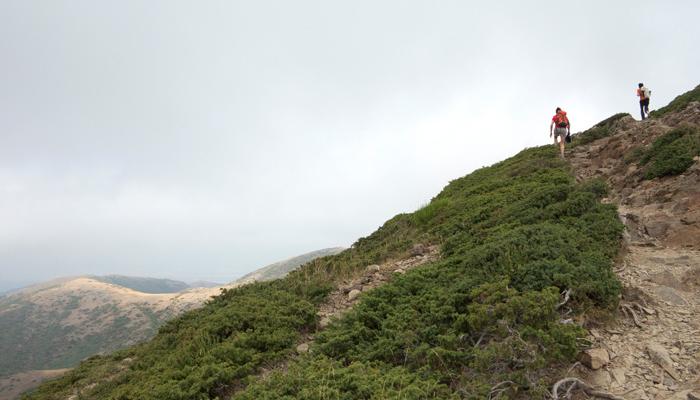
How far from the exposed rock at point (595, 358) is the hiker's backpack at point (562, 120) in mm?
13974

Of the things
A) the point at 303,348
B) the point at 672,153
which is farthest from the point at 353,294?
the point at 672,153

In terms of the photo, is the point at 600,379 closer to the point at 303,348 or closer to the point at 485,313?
the point at 485,313

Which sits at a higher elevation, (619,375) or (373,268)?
(373,268)

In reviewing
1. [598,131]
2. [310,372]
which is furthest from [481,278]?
[598,131]

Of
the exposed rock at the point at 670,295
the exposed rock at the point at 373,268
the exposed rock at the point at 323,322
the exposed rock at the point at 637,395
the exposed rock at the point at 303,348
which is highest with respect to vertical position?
the exposed rock at the point at 373,268

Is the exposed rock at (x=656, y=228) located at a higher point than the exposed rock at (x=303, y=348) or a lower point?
higher

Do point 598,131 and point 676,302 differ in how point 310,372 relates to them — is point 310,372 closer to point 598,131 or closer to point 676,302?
point 676,302

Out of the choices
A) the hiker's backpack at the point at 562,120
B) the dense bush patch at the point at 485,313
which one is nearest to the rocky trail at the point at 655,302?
the dense bush patch at the point at 485,313

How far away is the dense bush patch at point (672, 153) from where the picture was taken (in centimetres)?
1008

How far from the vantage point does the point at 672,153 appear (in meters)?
10.7

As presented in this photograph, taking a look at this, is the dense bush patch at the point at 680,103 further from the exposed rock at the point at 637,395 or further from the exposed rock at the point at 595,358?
the exposed rock at the point at 637,395

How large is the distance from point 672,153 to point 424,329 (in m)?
9.66

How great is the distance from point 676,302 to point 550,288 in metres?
2.19

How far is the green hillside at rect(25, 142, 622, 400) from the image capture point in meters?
4.90
